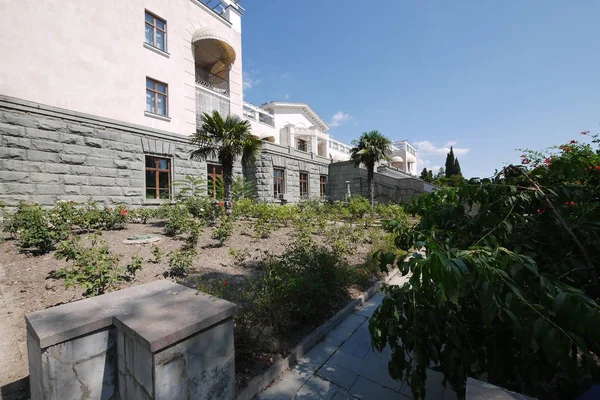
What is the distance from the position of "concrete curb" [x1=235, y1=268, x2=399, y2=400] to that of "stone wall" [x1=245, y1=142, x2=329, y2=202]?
1231 centimetres

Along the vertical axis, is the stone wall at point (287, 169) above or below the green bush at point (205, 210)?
above

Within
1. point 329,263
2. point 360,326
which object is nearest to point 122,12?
point 329,263

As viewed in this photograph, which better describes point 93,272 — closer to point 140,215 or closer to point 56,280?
point 56,280

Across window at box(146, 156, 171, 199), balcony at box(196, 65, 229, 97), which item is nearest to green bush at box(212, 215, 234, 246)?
window at box(146, 156, 171, 199)

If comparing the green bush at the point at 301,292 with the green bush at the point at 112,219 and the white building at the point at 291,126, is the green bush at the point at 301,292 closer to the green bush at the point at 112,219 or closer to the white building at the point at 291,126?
the green bush at the point at 112,219

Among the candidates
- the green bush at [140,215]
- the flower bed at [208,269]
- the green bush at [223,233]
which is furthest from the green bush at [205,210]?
the green bush at [223,233]

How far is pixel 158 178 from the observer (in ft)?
38.7

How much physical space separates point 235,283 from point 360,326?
222cm

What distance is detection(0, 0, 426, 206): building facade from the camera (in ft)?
27.6

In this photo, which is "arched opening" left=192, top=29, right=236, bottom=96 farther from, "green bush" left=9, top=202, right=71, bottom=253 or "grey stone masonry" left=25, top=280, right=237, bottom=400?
"grey stone masonry" left=25, top=280, right=237, bottom=400

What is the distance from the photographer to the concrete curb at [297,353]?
234 centimetres

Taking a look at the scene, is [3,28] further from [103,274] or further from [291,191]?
[291,191]

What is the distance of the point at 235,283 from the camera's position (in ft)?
14.8

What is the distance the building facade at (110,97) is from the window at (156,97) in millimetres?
48
